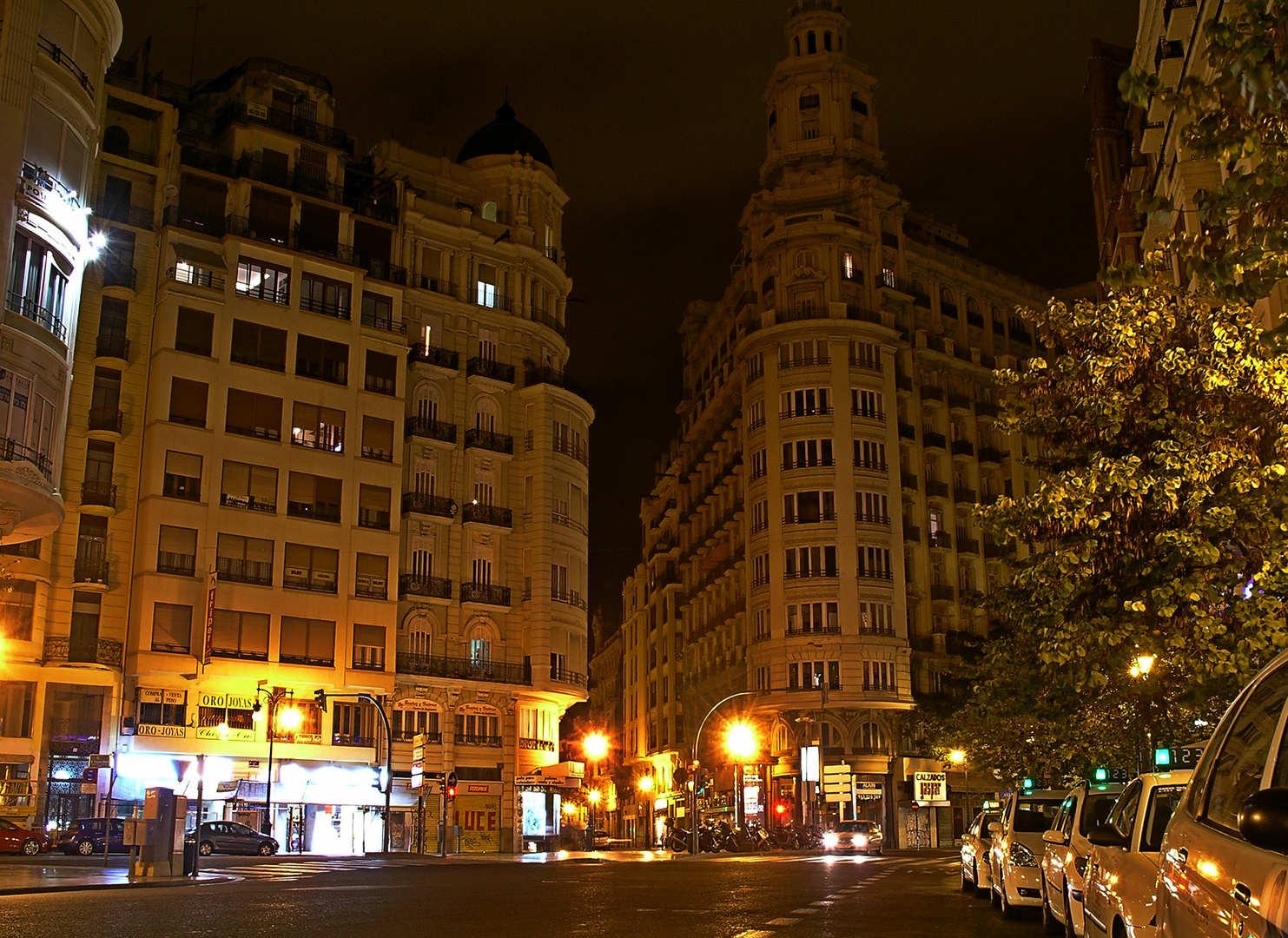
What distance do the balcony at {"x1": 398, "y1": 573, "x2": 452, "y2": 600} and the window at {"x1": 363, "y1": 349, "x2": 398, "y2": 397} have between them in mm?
8005

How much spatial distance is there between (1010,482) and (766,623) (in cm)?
1933

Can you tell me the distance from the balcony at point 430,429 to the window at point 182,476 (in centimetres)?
1005

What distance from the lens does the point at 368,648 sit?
5391 centimetres

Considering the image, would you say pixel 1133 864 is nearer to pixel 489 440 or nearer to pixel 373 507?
pixel 373 507

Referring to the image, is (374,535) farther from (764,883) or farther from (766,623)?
(764,883)

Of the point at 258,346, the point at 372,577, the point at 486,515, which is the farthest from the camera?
the point at 486,515

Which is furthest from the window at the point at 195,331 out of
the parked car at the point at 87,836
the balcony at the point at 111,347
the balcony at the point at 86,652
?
the parked car at the point at 87,836

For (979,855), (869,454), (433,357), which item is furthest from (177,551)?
(979,855)

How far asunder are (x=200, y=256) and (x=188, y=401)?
6.35m

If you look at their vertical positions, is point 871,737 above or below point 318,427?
below

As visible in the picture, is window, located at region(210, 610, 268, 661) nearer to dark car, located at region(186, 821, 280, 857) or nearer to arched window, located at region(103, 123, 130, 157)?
dark car, located at region(186, 821, 280, 857)

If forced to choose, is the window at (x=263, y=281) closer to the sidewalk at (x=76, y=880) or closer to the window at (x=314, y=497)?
the window at (x=314, y=497)

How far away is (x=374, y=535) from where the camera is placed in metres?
55.1

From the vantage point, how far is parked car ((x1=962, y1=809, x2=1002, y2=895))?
21.9m
